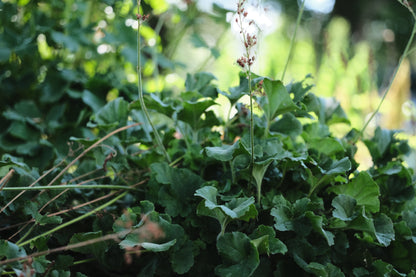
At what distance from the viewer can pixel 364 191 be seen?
2.30 feet

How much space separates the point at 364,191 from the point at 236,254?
270 millimetres

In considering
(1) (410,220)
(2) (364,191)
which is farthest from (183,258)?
(1) (410,220)

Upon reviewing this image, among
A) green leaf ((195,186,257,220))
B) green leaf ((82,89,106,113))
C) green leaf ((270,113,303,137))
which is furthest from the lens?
green leaf ((82,89,106,113))

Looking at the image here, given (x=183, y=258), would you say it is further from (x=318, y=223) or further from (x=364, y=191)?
(x=364, y=191)

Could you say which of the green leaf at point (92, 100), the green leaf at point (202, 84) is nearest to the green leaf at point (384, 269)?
the green leaf at point (202, 84)

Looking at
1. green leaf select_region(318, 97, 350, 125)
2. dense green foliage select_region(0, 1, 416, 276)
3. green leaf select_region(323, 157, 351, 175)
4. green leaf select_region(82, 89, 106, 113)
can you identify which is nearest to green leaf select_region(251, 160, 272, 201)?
dense green foliage select_region(0, 1, 416, 276)

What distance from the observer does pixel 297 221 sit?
2.13 feet

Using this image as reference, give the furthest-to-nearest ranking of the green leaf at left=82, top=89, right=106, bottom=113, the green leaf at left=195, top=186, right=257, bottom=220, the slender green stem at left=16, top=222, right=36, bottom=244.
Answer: the green leaf at left=82, top=89, right=106, bottom=113, the slender green stem at left=16, top=222, right=36, bottom=244, the green leaf at left=195, top=186, right=257, bottom=220

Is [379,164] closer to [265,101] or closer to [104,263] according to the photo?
[265,101]

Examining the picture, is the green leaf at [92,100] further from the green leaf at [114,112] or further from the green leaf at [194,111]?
the green leaf at [194,111]

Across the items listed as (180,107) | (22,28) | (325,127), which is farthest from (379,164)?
(22,28)

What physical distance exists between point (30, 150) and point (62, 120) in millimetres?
177

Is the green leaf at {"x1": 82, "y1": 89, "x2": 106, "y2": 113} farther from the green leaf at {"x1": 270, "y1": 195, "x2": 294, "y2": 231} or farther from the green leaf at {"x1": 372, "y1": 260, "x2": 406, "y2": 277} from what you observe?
the green leaf at {"x1": 372, "y1": 260, "x2": 406, "y2": 277}

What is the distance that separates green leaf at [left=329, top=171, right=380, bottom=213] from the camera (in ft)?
2.26
